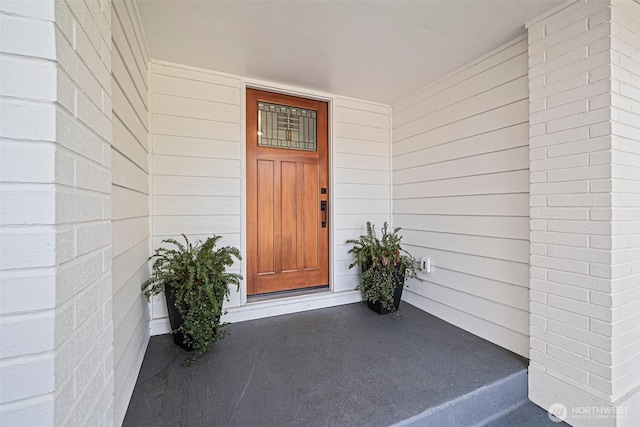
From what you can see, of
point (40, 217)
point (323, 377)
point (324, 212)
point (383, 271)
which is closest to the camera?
point (40, 217)

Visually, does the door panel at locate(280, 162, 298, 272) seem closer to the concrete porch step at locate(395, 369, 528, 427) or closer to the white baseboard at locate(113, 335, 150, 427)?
the white baseboard at locate(113, 335, 150, 427)

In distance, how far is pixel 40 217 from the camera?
61 cm

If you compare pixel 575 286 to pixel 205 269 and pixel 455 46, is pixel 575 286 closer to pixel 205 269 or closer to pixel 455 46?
pixel 455 46

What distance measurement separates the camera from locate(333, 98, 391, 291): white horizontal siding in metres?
2.94

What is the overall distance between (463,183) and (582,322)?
119 cm

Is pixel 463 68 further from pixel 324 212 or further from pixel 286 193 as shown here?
pixel 286 193

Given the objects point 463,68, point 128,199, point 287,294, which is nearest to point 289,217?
point 287,294

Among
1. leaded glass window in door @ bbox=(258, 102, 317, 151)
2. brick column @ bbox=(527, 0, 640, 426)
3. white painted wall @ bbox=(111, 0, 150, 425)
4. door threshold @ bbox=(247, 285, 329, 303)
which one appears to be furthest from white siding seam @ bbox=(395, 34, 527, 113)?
white painted wall @ bbox=(111, 0, 150, 425)

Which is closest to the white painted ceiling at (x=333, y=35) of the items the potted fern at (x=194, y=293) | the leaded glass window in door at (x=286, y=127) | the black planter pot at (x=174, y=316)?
the leaded glass window in door at (x=286, y=127)

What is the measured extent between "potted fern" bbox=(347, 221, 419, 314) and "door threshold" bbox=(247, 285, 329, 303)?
42 centimetres

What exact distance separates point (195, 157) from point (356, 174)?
5.21ft

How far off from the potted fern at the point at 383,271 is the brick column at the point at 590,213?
3.58 feet

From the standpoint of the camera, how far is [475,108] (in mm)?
2242

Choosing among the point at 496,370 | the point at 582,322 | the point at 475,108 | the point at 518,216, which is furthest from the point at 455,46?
the point at 496,370
